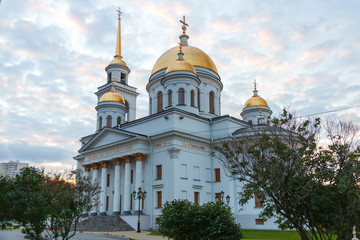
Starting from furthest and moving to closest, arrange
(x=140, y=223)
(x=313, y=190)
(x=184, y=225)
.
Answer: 1. (x=140, y=223)
2. (x=184, y=225)
3. (x=313, y=190)

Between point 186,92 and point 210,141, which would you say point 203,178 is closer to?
point 210,141

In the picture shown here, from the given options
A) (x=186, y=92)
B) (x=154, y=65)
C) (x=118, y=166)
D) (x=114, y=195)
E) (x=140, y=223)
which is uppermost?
(x=154, y=65)

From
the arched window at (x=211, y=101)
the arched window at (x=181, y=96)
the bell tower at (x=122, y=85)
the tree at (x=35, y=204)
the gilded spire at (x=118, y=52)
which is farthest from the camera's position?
the gilded spire at (x=118, y=52)

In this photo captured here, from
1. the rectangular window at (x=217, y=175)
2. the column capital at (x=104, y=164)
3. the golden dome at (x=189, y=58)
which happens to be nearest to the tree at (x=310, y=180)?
the rectangular window at (x=217, y=175)

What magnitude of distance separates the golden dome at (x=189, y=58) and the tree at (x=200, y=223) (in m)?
30.3

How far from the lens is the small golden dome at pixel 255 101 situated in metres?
48.8

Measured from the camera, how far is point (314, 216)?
1270 centimetres

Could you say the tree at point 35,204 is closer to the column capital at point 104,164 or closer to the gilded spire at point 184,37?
the column capital at point 104,164

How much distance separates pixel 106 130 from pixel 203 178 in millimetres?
10865

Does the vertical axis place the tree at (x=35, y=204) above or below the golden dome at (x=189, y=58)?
below

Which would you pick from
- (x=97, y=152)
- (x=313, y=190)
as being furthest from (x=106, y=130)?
(x=313, y=190)

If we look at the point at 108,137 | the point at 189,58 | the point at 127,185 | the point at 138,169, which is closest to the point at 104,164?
the point at 108,137

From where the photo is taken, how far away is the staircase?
105 ft

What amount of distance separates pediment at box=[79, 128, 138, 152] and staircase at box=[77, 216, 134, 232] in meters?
7.22
